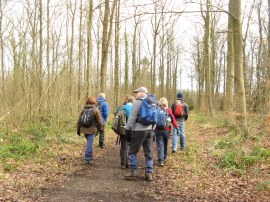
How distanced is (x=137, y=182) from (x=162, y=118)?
7.28ft

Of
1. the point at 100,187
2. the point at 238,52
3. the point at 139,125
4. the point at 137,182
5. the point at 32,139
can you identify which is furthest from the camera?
the point at 238,52

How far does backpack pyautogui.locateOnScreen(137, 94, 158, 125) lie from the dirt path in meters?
1.40

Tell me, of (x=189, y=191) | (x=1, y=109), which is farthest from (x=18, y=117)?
(x=189, y=191)

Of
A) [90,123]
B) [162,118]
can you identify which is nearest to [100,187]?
[90,123]

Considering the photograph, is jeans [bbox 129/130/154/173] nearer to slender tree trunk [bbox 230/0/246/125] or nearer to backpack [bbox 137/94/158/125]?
backpack [bbox 137/94/158/125]

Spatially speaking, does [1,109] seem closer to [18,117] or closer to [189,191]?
[18,117]

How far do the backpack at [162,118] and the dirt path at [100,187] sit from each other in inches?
51.4

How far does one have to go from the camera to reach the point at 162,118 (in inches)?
335

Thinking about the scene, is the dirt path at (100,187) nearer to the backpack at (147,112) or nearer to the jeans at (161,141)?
the jeans at (161,141)

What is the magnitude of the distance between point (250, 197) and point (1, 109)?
8.12m

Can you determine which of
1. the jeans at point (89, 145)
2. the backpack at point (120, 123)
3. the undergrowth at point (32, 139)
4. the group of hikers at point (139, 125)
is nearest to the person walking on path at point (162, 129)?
the group of hikers at point (139, 125)

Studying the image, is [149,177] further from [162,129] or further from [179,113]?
[179,113]

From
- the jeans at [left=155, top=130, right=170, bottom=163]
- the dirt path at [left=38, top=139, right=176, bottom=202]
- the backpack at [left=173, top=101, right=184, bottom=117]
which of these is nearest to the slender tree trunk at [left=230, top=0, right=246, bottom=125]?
the backpack at [left=173, top=101, right=184, bottom=117]

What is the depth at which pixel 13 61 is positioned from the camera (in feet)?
39.7
